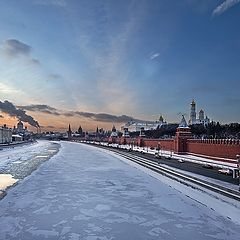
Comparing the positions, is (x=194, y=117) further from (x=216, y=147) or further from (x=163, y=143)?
(x=216, y=147)

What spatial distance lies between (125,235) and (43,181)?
1086cm

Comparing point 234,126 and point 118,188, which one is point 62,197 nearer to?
point 118,188

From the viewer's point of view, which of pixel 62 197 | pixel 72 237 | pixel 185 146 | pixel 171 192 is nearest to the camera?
pixel 72 237

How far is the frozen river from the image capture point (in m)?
8.07

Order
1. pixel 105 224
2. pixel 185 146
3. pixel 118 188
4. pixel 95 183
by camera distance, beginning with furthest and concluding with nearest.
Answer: pixel 185 146 → pixel 95 183 → pixel 118 188 → pixel 105 224

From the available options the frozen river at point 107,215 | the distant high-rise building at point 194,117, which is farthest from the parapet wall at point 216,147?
the distant high-rise building at point 194,117

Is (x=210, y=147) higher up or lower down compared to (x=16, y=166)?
higher up

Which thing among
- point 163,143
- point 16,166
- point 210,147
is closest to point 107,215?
point 16,166

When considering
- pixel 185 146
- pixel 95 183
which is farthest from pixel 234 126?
pixel 95 183

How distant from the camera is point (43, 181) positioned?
18.0m

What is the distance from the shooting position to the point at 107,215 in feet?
32.8

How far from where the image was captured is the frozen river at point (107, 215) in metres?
8.07

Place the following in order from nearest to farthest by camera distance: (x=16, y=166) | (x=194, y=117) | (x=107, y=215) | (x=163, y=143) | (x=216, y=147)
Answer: (x=107, y=215) → (x=16, y=166) → (x=216, y=147) → (x=163, y=143) → (x=194, y=117)

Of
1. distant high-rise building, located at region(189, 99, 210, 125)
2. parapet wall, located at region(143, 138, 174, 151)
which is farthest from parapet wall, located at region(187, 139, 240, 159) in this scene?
distant high-rise building, located at region(189, 99, 210, 125)
